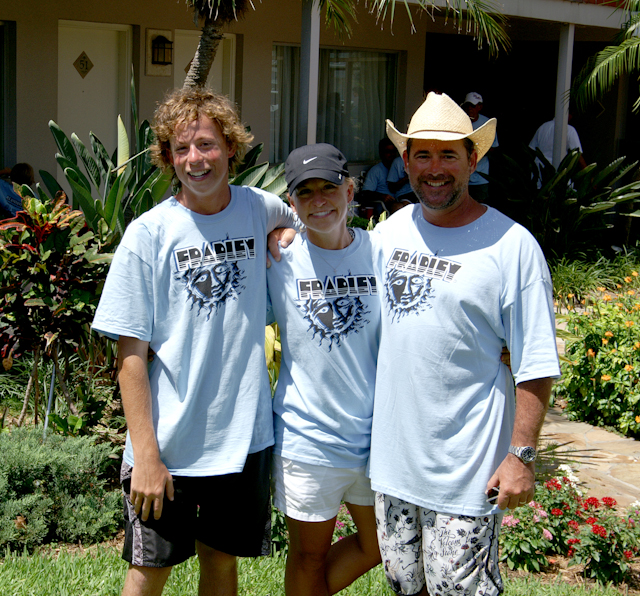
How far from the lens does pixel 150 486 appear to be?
2.46 meters

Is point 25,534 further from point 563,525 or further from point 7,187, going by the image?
point 7,187

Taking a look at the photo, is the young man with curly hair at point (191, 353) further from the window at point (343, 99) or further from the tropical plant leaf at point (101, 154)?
the window at point (343, 99)

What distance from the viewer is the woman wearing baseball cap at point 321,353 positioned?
2582 mm

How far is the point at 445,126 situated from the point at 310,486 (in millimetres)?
1254

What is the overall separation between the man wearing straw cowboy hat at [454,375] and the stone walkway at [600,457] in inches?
97.5

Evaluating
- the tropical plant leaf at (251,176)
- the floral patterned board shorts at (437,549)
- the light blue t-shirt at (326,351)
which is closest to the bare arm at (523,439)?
the floral patterned board shorts at (437,549)

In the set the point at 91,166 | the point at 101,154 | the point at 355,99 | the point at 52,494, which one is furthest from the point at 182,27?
the point at 52,494

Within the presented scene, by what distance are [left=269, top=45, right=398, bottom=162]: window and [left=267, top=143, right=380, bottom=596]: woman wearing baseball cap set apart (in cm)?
757

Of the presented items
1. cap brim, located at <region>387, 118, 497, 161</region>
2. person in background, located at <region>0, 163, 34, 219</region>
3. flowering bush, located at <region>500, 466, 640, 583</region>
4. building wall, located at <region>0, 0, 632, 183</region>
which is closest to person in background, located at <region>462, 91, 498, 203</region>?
building wall, located at <region>0, 0, 632, 183</region>

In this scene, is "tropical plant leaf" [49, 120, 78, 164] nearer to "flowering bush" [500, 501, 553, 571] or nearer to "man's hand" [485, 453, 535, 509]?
"flowering bush" [500, 501, 553, 571]

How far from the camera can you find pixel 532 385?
95.7 inches

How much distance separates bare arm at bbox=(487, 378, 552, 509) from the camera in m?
2.42

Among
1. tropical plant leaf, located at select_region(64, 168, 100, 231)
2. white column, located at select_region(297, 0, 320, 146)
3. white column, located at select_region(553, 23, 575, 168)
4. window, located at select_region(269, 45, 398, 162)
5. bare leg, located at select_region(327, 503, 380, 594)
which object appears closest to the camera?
bare leg, located at select_region(327, 503, 380, 594)

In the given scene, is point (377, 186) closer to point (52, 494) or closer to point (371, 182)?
point (371, 182)
